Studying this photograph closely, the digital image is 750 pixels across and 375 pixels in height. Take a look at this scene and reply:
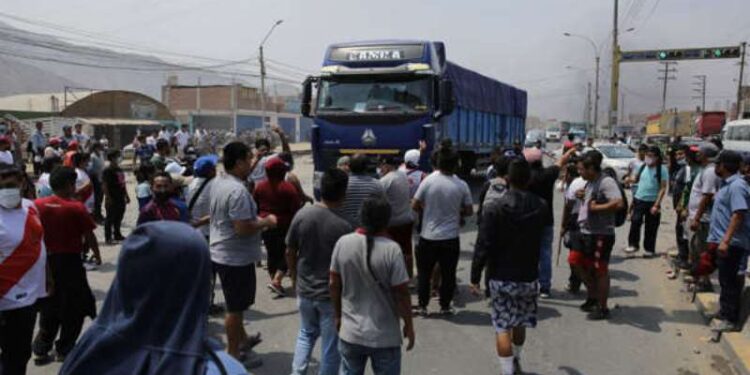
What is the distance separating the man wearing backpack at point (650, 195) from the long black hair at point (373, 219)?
22.2 feet

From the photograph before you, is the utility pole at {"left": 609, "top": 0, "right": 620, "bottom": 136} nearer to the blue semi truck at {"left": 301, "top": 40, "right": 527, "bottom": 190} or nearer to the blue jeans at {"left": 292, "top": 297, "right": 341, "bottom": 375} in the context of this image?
the blue semi truck at {"left": 301, "top": 40, "right": 527, "bottom": 190}

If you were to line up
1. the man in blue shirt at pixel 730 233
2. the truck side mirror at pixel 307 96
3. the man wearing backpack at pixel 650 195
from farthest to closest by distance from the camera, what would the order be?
the truck side mirror at pixel 307 96 → the man wearing backpack at pixel 650 195 → the man in blue shirt at pixel 730 233

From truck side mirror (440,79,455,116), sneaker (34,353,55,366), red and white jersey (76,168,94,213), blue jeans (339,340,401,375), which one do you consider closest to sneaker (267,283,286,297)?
sneaker (34,353,55,366)

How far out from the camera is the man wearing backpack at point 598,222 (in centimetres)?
611

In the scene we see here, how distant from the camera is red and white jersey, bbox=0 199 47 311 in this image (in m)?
3.89

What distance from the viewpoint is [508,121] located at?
21.8 metres

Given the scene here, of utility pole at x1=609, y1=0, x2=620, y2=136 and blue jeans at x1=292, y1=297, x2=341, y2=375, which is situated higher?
utility pole at x1=609, y1=0, x2=620, y2=136

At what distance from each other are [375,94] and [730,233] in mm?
7619

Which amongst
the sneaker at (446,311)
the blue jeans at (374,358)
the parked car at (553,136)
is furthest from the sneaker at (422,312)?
the parked car at (553,136)

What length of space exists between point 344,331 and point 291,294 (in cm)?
380

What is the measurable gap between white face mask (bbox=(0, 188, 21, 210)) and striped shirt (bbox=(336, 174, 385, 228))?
249 cm

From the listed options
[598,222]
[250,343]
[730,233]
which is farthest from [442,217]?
[730,233]

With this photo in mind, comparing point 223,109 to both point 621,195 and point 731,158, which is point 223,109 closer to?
point 621,195

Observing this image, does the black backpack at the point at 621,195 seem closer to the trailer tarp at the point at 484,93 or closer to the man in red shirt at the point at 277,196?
the man in red shirt at the point at 277,196
